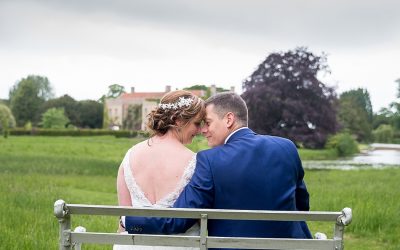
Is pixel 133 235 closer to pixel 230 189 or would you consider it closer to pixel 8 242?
pixel 230 189

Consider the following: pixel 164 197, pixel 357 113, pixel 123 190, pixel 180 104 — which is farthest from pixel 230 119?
pixel 357 113

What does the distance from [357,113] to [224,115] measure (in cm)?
7387

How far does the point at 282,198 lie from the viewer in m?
3.04

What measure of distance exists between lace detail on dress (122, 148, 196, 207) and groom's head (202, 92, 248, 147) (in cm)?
22

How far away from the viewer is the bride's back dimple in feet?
10.3

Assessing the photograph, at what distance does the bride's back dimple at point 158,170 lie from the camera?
3154 mm

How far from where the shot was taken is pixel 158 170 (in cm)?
315

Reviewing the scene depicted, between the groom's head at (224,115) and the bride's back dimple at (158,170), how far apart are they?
22 centimetres

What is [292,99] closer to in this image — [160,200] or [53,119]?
[160,200]

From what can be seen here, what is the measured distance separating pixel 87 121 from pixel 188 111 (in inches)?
3824

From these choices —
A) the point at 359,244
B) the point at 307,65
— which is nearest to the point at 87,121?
the point at 307,65

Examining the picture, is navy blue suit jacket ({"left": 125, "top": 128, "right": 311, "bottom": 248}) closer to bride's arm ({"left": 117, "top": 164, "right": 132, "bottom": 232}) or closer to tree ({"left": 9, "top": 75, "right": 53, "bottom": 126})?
bride's arm ({"left": 117, "top": 164, "right": 132, "bottom": 232})

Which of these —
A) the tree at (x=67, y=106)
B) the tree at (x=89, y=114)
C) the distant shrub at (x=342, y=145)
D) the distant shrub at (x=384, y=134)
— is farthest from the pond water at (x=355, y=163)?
the tree at (x=67, y=106)

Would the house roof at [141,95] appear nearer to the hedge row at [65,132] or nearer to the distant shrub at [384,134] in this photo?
the hedge row at [65,132]
